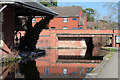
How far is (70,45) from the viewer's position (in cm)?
4147

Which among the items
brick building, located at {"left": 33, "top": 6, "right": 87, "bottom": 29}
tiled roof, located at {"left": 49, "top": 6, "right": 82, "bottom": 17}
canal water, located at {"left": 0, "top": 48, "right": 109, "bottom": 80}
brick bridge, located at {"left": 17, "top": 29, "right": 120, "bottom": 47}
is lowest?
canal water, located at {"left": 0, "top": 48, "right": 109, "bottom": 80}

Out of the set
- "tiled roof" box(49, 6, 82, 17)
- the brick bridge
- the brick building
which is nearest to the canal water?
the brick bridge

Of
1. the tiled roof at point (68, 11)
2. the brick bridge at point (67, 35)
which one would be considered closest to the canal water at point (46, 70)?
the brick bridge at point (67, 35)

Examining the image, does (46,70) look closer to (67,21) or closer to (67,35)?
(67,35)

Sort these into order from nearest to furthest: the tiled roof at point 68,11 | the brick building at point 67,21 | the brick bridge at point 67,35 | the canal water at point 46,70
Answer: the canal water at point 46,70, the brick bridge at point 67,35, the brick building at point 67,21, the tiled roof at point 68,11

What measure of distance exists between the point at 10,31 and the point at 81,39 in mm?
24527

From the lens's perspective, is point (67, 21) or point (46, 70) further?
point (67, 21)

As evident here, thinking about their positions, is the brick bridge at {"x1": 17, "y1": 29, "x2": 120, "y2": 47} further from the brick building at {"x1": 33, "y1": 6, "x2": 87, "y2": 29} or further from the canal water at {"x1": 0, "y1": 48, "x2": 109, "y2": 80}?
the canal water at {"x1": 0, "y1": 48, "x2": 109, "y2": 80}

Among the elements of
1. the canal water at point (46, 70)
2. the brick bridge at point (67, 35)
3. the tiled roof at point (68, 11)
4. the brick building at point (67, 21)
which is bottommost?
the canal water at point (46, 70)

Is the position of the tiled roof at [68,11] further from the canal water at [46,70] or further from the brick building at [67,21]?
the canal water at [46,70]

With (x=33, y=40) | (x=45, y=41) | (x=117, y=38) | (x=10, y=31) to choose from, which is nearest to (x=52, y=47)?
(x=45, y=41)

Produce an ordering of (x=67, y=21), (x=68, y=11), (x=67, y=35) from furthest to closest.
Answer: (x=68, y=11)
(x=67, y=21)
(x=67, y=35)

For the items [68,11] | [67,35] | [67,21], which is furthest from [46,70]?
[68,11]

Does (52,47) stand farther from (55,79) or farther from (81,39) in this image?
(55,79)
